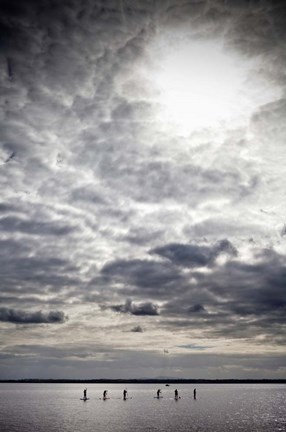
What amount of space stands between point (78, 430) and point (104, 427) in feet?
20.0

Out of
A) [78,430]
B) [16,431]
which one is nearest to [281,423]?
[78,430]

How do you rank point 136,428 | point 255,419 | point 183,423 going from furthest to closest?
point 255,419 → point 183,423 → point 136,428

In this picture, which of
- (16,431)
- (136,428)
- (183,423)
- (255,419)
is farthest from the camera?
(255,419)

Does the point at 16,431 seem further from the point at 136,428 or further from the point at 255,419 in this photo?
the point at 255,419

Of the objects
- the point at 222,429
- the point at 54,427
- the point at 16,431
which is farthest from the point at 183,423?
the point at 16,431

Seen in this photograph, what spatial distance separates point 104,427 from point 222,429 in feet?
67.9

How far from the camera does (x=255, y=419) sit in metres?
84.6

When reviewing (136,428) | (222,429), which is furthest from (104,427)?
(222,429)

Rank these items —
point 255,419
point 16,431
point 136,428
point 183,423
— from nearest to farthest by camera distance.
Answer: point 16,431
point 136,428
point 183,423
point 255,419

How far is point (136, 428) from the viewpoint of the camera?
6912 centimetres

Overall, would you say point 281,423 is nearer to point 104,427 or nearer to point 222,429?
point 222,429

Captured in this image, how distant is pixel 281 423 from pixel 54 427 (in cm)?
4328

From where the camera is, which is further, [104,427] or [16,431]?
[104,427]

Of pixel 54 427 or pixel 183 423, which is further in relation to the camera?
pixel 183 423
